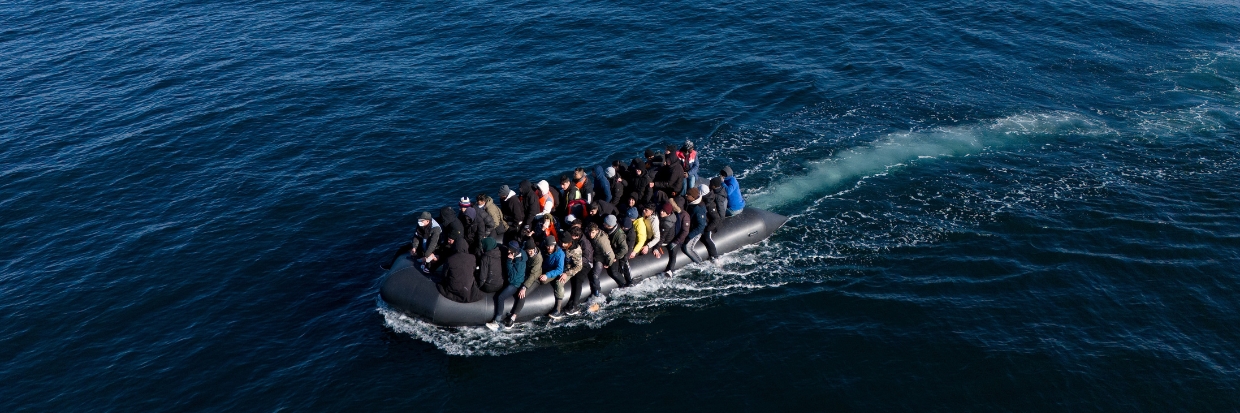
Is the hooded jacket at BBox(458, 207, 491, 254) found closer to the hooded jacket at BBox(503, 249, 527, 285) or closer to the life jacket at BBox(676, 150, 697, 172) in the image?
the hooded jacket at BBox(503, 249, 527, 285)

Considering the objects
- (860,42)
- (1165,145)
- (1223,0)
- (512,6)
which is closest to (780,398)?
(1165,145)

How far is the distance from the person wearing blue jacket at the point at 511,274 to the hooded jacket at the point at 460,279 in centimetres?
64

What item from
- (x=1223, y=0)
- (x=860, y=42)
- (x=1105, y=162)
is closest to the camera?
(x=1105, y=162)

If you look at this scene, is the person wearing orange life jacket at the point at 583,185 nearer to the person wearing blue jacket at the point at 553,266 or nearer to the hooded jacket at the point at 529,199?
the hooded jacket at the point at 529,199

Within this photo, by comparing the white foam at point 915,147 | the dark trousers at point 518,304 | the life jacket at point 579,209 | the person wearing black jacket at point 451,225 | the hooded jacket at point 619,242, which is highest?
the person wearing black jacket at point 451,225

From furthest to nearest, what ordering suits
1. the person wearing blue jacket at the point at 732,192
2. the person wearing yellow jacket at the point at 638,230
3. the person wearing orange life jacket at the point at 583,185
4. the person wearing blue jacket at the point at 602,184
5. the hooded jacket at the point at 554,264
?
the person wearing blue jacket at the point at 732,192 → the person wearing blue jacket at the point at 602,184 → the person wearing orange life jacket at the point at 583,185 → the person wearing yellow jacket at the point at 638,230 → the hooded jacket at the point at 554,264

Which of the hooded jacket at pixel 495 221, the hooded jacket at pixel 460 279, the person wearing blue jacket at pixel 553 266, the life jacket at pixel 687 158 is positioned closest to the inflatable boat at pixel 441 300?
the hooded jacket at pixel 460 279

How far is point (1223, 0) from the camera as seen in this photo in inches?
2095

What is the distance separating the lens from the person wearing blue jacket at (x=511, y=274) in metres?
24.5

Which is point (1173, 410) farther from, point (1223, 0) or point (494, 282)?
point (1223, 0)

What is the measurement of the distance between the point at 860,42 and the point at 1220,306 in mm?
27042

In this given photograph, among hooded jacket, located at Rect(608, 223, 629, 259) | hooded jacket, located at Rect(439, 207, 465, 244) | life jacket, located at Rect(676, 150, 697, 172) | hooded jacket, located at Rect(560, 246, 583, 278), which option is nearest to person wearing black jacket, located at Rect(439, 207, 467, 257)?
hooded jacket, located at Rect(439, 207, 465, 244)

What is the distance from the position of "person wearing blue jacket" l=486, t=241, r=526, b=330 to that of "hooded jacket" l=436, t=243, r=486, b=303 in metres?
0.64

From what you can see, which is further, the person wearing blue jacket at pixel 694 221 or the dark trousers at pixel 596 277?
the person wearing blue jacket at pixel 694 221
